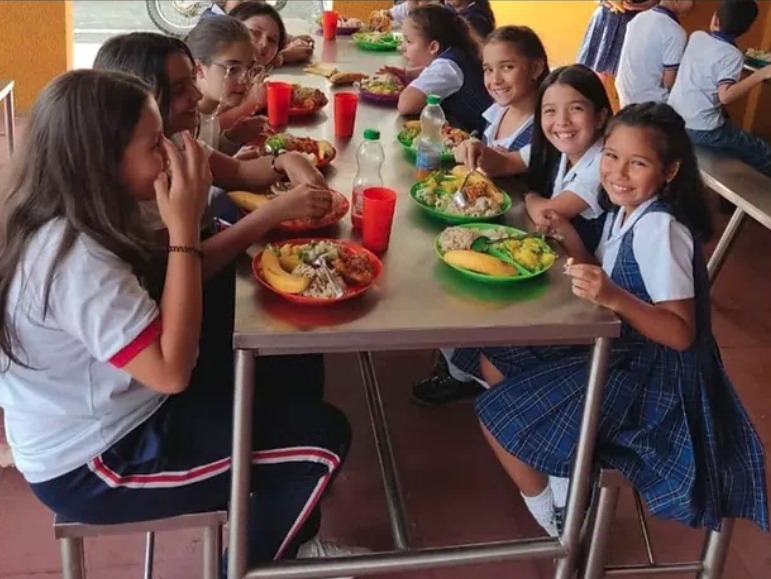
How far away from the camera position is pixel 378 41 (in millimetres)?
3588

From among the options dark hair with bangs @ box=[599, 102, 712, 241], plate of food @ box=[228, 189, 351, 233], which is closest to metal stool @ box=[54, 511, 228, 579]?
plate of food @ box=[228, 189, 351, 233]

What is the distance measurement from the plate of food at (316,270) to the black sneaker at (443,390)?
103 cm

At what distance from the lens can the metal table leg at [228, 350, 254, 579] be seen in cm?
137

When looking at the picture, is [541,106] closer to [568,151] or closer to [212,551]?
[568,151]

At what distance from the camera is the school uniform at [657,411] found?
1.57 metres

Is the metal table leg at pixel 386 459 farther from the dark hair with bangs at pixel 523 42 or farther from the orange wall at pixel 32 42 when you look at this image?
the orange wall at pixel 32 42

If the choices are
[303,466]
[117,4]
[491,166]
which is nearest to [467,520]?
[303,466]

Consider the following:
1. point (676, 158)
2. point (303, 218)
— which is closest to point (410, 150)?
point (303, 218)

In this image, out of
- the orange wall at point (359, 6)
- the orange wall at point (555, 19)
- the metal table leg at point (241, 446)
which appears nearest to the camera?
the metal table leg at point (241, 446)

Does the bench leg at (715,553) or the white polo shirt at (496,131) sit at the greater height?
the white polo shirt at (496,131)

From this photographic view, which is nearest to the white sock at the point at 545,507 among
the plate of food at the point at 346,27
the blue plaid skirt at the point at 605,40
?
the plate of food at the point at 346,27

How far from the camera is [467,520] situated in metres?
2.11

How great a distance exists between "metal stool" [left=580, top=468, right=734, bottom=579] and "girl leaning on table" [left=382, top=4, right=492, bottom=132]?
1.37 meters

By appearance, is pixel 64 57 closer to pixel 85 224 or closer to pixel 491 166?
pixel 491 166
